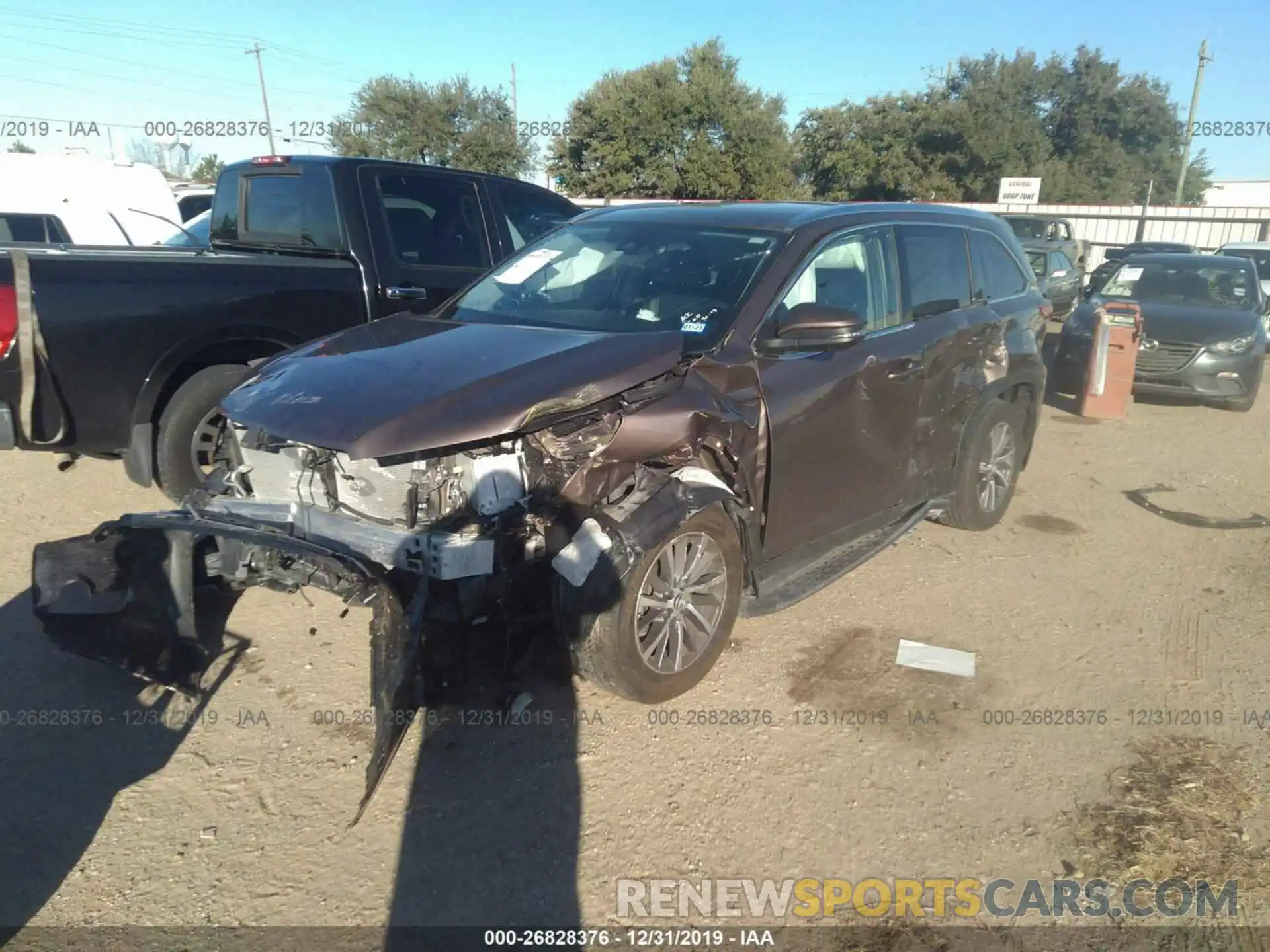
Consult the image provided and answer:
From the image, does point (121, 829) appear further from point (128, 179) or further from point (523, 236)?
point (128, 179)

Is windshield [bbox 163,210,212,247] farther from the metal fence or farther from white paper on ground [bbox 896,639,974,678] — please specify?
the metal fence

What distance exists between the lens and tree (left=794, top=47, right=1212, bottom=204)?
39.6 metres

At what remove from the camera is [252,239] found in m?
6.39

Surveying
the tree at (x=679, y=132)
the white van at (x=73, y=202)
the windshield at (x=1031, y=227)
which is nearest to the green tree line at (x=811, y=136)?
the tree at (x=679, y=132)

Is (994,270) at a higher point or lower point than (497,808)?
higher

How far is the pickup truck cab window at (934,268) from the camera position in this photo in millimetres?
4699

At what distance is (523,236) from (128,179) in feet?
24.7

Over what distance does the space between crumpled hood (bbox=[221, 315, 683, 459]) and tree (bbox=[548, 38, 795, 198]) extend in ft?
109

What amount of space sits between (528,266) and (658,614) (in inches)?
82.1

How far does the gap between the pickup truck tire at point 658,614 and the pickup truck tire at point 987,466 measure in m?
2.17

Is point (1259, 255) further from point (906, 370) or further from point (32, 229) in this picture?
point (32, 229)

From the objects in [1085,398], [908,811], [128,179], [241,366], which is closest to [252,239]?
[241,366]

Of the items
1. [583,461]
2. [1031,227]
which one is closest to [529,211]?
[583,461]

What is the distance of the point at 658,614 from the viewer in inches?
137
